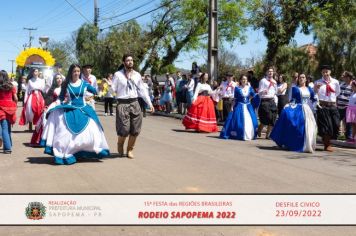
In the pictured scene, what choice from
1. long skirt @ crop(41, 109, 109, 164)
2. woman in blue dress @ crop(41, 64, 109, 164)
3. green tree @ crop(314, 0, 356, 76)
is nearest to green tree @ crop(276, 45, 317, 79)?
green tree @ crop(314, 0, 356, 76)

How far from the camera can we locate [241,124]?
14.4 meters

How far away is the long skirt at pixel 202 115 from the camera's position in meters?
16.0

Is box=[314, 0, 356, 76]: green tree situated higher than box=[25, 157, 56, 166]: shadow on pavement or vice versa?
box=[314, 0, 356, 76]: green tree

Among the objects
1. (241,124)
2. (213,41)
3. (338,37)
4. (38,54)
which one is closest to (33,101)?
(241,124)

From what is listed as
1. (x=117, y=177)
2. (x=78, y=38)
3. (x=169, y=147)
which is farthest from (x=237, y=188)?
(x=78, y=38)

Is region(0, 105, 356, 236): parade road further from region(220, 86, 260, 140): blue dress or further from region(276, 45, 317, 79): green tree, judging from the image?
region(276, 45, 317, 79): green tree

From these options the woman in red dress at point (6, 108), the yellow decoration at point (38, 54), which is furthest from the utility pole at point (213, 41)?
the yellow decoration at point (38, 54)

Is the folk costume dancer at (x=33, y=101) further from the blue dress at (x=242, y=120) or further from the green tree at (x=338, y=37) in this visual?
the green tree at (x=338, y=37)

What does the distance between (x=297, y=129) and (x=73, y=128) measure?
5369 mm

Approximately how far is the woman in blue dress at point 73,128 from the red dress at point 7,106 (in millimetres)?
1582

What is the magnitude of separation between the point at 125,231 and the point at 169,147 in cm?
685

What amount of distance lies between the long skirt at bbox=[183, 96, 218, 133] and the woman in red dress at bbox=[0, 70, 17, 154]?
6318 millimetres

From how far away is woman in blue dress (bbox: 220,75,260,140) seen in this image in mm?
14352

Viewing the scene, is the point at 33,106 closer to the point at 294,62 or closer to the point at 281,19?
the point at 281,19
